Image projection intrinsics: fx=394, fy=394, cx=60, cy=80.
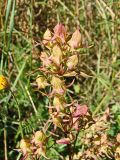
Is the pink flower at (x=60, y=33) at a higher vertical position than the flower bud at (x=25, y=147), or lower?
higher

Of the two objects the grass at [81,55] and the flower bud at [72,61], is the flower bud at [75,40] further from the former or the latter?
the grass at [81,55]

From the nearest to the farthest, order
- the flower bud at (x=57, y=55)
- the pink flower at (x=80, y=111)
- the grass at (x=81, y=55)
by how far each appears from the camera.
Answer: the flower bud at (x=57, y=55) → the pink flower at (x=80, y=111) → the grass at (x=81, y=55)

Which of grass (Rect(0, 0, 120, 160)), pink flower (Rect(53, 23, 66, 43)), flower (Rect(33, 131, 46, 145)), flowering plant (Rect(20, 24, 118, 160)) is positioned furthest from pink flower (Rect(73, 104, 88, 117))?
grass (Rect(0, 0, 120, 160))

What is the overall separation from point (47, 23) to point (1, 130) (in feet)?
2.77

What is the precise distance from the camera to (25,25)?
2.33 meters

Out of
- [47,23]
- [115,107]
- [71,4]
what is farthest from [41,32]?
[115,107]

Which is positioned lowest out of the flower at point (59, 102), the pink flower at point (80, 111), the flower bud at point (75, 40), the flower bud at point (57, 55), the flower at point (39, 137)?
the flower at point (39, 137)

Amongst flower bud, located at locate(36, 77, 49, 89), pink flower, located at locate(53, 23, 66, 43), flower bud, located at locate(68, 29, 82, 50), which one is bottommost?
flower bud, located at locate(36, 77, 49, 89)

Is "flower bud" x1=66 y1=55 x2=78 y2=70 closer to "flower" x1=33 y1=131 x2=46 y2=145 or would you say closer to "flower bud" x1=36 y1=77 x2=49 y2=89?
"flower bud" x1=36 y1=77 x2=49 y2=89

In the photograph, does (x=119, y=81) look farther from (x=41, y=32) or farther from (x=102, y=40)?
(x=41, y=32)

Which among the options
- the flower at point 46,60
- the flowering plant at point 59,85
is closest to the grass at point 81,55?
the flowering plant at point 59,85

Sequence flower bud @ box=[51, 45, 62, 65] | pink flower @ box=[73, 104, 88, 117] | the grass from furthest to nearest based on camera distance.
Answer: the grass → pink flower @ box=[73, 104, 88, 117] → flower bud @ box=[51, 45, 62, 65]

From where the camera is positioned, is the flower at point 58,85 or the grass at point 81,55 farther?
the grass at point 81,55

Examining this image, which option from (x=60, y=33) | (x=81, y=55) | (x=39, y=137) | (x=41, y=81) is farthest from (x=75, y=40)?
(x=81, y=55)
